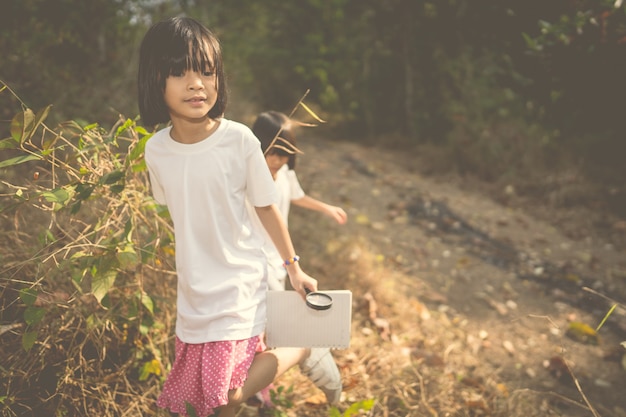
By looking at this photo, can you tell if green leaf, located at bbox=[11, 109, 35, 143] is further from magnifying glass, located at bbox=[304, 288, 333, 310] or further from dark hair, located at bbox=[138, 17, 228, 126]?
magnifying glass, located at bbox=[304, 288, 333, 310]

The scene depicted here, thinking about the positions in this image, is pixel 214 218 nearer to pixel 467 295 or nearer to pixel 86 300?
pixel 86 300

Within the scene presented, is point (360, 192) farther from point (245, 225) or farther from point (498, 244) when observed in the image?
point (245, 225)

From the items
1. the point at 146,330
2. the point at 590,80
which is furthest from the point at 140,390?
the point at 590,80

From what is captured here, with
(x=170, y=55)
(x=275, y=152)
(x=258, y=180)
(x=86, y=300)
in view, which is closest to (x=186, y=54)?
(x=170, y=55)

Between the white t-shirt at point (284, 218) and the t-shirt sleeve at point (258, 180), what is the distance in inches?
14.0

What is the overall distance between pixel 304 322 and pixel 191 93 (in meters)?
0.89

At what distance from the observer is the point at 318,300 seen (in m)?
1.71

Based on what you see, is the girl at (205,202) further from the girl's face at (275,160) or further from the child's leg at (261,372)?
the girl's face at (275,160)

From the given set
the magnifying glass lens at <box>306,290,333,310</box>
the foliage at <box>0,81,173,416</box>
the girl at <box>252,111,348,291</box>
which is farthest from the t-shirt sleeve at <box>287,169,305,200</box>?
the magnifying glass lens at <box>306,290,333,310</box>

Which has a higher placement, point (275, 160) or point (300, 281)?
point (275, 160)

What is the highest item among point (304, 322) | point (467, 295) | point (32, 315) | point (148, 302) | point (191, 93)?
point (191, 93)

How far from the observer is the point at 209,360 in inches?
63.5

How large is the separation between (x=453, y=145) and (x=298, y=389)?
4.04 meters

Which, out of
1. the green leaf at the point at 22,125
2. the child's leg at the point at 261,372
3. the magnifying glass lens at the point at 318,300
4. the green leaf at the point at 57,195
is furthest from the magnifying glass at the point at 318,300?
the green leaf at the point at 22,125
